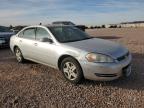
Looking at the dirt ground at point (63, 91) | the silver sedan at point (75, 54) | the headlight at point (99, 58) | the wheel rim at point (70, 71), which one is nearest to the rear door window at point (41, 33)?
the silver sedan at point (75, 54)

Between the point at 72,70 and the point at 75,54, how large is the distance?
0.42m

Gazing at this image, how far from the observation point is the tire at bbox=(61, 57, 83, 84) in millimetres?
5473

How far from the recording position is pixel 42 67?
7.43 metres

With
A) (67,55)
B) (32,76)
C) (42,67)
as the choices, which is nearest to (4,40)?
(42,67)

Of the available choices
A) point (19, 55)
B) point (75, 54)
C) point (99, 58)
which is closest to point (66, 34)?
point (75, 54)

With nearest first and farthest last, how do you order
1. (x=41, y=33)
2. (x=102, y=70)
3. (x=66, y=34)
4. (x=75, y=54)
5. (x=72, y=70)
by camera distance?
(x=102, y=70), (x=75, y=54), (x=72, y=70), (x=66, y=34), (x=41, y=33)

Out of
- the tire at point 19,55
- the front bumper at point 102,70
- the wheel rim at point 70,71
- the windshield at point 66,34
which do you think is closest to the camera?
the front bumper at point 102,70

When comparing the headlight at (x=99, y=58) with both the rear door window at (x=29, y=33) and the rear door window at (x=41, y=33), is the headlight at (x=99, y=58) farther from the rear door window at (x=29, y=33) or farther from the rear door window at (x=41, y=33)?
the rear door window at (x=29, y=33)

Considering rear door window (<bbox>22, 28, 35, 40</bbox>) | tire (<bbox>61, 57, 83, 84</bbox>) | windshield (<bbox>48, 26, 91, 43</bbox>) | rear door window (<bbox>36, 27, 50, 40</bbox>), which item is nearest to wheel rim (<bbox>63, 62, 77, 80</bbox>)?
tire (<bbox>61, 57, 83, 84</bbox>)

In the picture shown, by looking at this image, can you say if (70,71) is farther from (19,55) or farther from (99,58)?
(19,55)

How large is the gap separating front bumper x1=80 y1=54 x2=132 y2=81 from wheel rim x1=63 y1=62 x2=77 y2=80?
1.08 feet

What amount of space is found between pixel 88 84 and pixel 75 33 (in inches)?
76.6

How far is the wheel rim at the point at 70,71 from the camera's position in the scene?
5.62 m

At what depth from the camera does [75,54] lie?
552 centimetres
